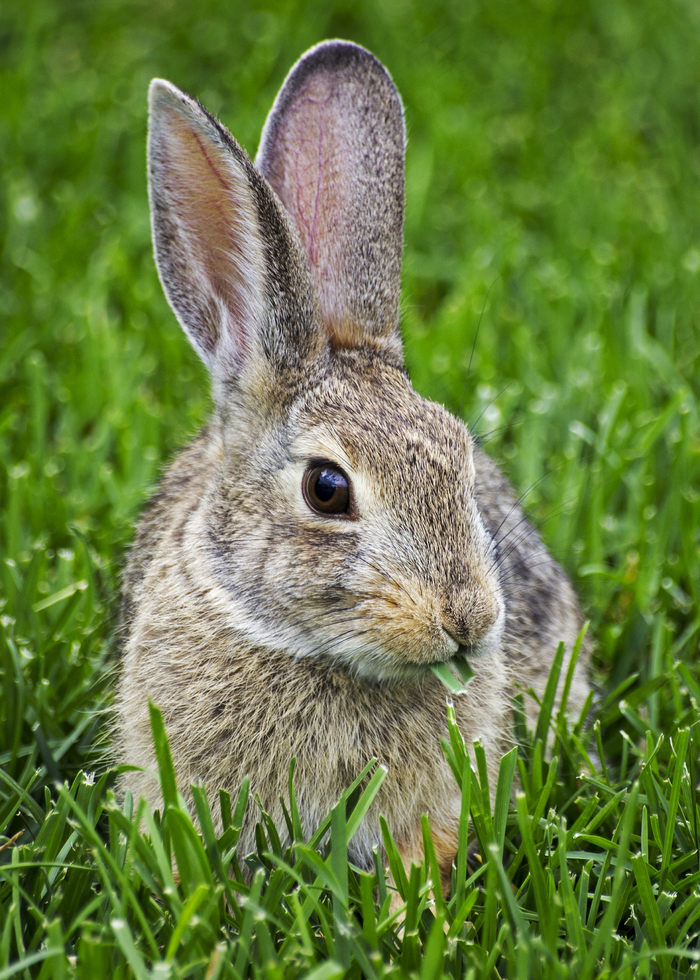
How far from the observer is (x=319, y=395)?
305 centimetres

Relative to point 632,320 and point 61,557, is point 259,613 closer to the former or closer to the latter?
point 61,557

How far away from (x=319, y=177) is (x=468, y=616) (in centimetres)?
155

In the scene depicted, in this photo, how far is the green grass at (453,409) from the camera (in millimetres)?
2533

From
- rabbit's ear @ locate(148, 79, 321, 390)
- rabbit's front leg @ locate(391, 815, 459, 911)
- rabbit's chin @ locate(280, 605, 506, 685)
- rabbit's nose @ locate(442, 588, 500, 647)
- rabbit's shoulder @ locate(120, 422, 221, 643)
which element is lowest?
rabbit's front leg @ locate(391, 815, 459, 911)

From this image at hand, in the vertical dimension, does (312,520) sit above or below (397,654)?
above

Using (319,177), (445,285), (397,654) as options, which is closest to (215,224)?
(319,177)

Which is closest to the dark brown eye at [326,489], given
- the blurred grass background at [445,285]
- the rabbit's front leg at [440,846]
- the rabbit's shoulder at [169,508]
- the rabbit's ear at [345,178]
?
the rabbit's shoulder at [169,508]

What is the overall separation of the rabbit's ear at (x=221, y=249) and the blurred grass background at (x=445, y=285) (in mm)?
764

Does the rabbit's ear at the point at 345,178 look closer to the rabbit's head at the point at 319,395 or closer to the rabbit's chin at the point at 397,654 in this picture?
the rabbit's head at the point at 319,395

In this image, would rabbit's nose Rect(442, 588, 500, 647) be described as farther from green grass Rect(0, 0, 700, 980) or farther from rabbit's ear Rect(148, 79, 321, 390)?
rabbit's ear Rect(148, 79, 321, 390)

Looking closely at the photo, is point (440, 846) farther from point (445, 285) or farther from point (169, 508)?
point (445, 285)

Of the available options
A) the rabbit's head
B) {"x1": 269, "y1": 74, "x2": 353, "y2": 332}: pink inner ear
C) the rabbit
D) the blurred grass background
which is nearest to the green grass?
the blurred grass background

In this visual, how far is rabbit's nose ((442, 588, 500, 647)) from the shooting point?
261cm

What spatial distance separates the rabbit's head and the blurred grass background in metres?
0.81
